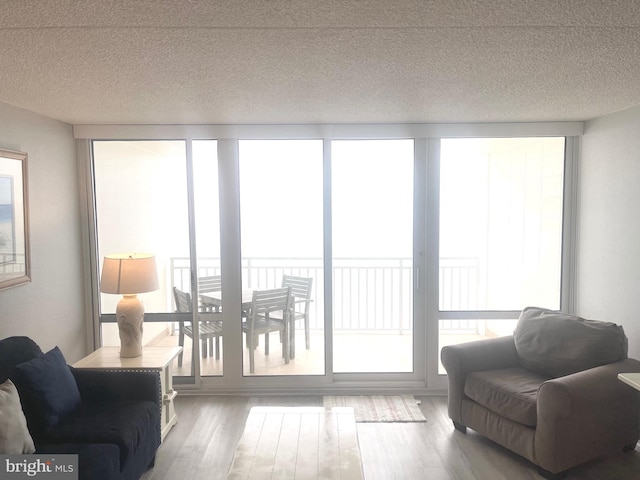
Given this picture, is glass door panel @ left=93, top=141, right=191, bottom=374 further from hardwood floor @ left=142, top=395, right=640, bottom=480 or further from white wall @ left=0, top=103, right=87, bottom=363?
hardwood floor @ left=142, top=395, right=640, bottom=480

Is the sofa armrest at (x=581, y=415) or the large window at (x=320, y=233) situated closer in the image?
the sofa armrest at (x=581, y=415)

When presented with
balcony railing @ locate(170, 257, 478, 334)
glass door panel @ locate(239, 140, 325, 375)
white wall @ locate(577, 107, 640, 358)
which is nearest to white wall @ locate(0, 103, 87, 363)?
balcony railing @ locate(170, 257, 478, 334)

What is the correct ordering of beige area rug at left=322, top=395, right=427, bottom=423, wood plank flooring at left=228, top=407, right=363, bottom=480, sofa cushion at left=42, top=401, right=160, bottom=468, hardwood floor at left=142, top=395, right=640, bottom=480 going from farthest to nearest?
1. beige area rug at left=322, top=395, right=427, bottom=423
2. hardwood floor at left=142, top=395, right=640, bottom=480
3. sofa cushion at left=42, top=401, right=160, bottom=468
4. wood plank flooring at left=228, top=407, right=363, bottom=480

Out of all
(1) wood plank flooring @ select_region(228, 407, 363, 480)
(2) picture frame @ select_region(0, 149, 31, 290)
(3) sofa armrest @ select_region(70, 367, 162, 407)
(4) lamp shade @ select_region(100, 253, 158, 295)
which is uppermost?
(2) picture frame @ select_region(0, 149, 31, 290)

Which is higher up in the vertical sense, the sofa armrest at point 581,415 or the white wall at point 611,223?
the white wall at point 611,223

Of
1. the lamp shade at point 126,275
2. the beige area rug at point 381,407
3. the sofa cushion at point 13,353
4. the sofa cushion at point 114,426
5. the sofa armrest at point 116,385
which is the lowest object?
the beige area rug at point 381,407

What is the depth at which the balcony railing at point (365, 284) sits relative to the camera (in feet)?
13.6

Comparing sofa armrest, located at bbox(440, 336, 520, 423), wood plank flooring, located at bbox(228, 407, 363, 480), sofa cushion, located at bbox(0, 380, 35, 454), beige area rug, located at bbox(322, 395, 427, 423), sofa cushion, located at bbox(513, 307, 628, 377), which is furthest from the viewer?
beige area rug, located at bbox(322, 395, 427, 423)

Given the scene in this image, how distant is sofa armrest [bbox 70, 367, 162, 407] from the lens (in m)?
2.93

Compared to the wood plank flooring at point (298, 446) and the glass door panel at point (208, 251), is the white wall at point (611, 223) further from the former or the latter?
the glass door panel at point (208, 251)

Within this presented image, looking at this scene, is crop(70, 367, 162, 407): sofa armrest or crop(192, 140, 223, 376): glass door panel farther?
crop(192, 140, 223, 376): glass door panel

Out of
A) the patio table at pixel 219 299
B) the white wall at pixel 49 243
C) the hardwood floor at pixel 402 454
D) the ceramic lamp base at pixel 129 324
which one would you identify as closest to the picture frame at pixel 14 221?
the white wall at pixel 49 243

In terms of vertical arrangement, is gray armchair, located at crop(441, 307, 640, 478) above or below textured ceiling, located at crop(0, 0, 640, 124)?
below

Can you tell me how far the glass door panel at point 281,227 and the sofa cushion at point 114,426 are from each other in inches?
57.7
